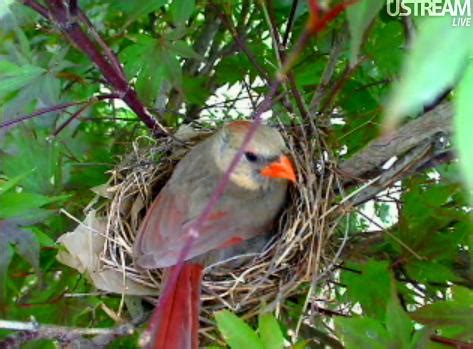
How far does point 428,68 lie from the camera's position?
53cm

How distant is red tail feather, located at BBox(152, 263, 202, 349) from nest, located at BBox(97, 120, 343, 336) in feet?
0.40

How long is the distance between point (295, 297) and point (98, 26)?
112 cm

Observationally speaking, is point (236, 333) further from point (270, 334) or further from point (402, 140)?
point (402, 140)

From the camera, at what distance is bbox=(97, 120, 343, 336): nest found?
204 cm

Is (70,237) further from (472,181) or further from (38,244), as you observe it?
(472,181)

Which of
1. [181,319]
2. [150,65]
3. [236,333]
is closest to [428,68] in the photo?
[236,333]

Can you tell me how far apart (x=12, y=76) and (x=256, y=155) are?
29.6 inches

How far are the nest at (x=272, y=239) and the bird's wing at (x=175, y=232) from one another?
3.3 inches

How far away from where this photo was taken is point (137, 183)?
236 cm

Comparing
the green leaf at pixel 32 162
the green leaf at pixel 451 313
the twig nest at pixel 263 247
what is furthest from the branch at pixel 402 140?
the green leaf at pixel 32 162

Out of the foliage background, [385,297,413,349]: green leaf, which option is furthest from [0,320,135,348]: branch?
[385,297,413,349]: green leaf

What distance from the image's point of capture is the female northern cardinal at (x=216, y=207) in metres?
2.00

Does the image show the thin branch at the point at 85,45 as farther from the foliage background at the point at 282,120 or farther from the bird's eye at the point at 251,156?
the bird's eye at the point at 251,156

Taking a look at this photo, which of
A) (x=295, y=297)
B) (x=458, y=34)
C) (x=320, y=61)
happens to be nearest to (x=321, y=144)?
(x=320, y=61)
